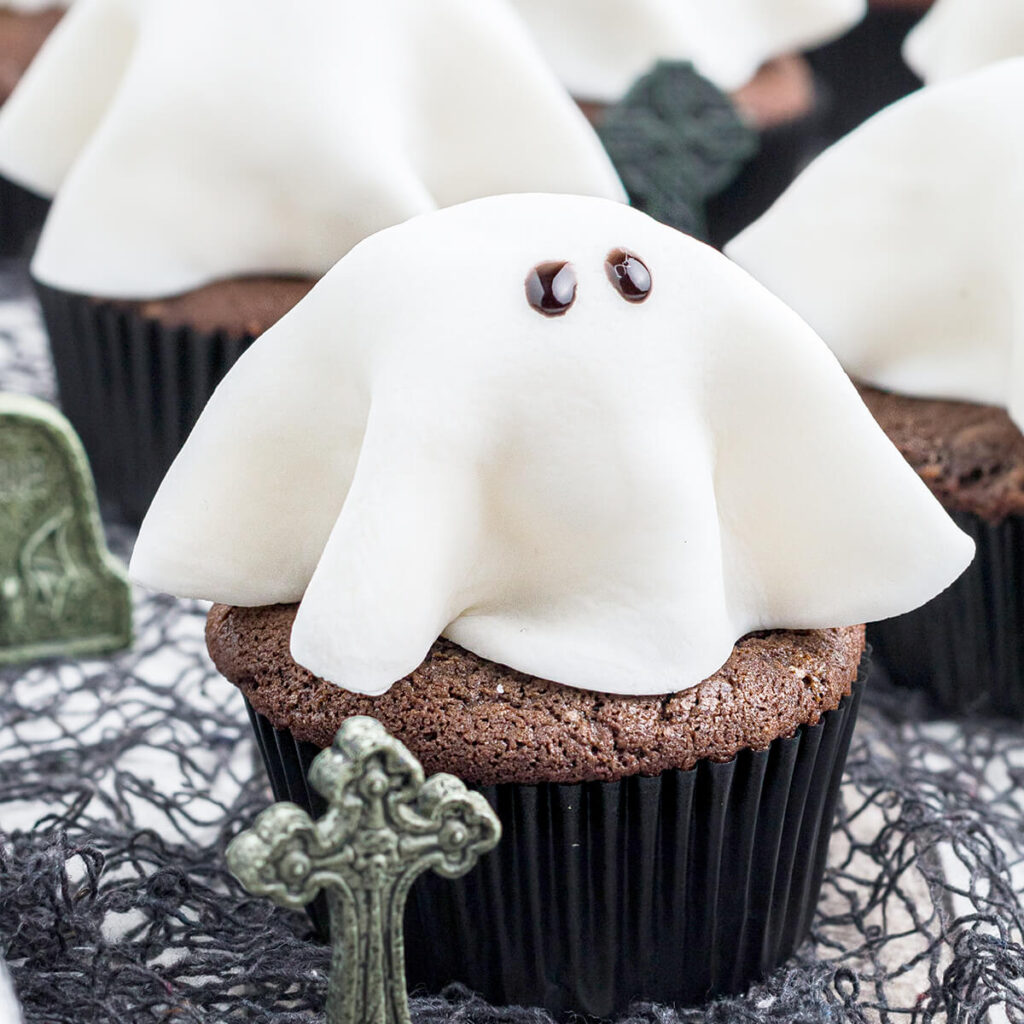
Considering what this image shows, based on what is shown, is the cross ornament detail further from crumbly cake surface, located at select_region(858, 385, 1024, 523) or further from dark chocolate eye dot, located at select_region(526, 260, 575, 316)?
crumbly cake surface, located at select_region(858, 385, 1024, 523)

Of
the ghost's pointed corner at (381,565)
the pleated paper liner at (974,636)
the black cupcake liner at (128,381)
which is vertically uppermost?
the ghost's pointed corner at (381,565)

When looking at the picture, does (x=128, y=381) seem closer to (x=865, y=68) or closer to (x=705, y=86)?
(x=705, y=86)

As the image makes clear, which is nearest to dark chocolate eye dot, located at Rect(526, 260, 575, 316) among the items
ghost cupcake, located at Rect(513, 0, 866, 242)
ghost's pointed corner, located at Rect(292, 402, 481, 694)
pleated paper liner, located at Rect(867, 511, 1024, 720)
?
ghost's pointed corner, located at Rect(292, 402, 481, 694)

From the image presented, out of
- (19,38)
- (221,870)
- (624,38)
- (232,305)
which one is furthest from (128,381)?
(19,38)

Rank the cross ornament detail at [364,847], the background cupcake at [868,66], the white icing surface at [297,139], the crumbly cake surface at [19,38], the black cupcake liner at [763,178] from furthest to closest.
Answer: the background cupcake at [868,66]
the crumbly cake surface at [19,38]
the black cupcake liner at [763,178]
the white icing surface at [297,139]
the cross ornament detail at [364,847]

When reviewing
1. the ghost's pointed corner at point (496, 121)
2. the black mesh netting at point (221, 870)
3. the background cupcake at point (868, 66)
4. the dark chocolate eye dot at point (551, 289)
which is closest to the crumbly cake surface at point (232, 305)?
the ghost's pointed corner at point (496, 121)

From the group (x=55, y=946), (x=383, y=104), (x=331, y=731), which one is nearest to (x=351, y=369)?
(x=331, y=731)

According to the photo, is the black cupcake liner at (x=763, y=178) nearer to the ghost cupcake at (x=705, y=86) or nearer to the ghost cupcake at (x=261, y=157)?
the ghost cupcake at (x=705, y=86)
